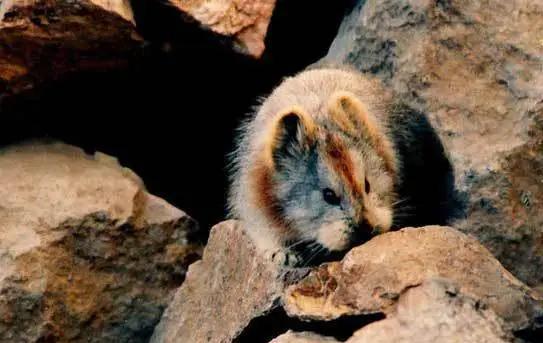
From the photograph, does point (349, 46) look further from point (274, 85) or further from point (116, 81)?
point (116, 81)

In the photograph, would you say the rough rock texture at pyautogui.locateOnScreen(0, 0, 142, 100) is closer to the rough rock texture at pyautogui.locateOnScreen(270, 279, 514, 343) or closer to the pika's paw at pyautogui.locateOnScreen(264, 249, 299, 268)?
the pika's paw at pyautogui.locateOnScreen(264, 249, 299, 268)

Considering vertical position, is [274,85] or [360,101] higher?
[360,101]

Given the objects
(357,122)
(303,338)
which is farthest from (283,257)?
(303,338)

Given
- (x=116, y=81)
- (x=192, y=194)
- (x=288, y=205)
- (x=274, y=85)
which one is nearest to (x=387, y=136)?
(x=288, y=205)

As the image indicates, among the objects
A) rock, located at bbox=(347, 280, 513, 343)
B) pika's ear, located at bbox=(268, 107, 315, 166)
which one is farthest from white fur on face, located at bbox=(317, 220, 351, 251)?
rock, located at bbox=(347, 280, 513, 343)

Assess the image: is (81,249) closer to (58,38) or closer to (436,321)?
(58,38)

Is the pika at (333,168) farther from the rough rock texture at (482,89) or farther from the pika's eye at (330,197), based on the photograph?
the rough rock texture at (482,89)

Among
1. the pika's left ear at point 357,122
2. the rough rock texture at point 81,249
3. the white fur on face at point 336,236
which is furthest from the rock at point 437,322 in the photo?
the rough rock texture at point 81,249
